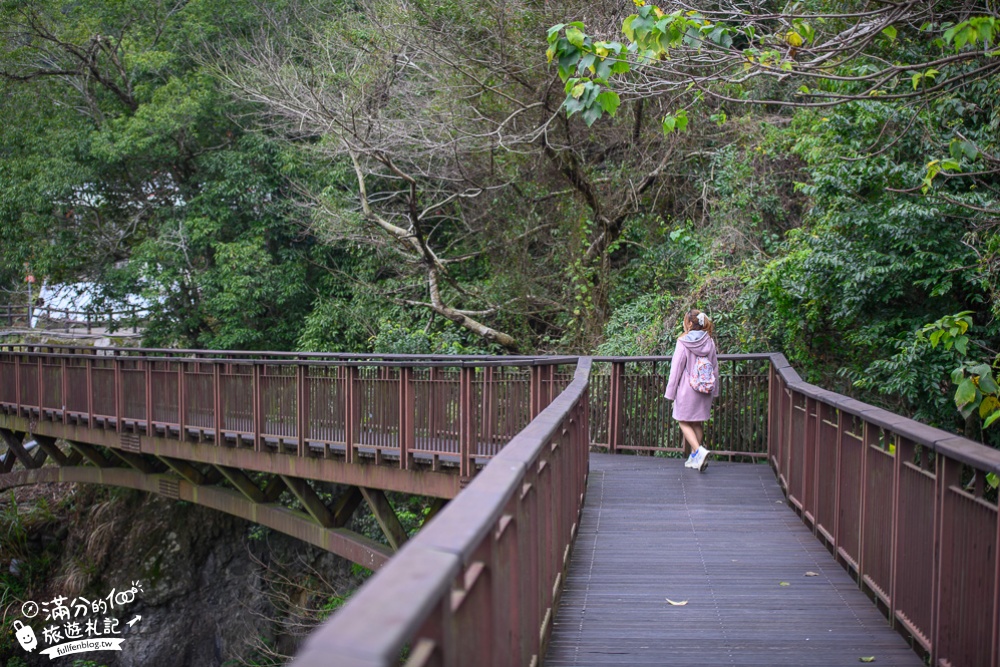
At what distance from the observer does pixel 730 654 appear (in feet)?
15.6

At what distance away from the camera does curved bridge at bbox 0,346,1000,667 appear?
8.53ft

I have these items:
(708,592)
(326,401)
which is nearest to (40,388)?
(326,401)

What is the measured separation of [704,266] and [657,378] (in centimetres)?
409

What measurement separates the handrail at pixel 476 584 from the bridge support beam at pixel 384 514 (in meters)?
7.71

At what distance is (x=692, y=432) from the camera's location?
1062 centimetres

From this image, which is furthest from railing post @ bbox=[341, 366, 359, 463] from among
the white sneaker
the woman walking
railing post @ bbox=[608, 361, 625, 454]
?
the white sneaker

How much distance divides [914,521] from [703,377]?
5.77m

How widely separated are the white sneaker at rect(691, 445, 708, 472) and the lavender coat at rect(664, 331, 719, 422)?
1.51ft

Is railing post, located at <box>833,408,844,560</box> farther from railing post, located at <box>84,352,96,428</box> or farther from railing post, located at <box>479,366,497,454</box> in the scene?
railing post, located at <box>84,352,96,428</box>

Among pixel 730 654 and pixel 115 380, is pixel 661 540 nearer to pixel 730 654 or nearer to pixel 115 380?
pixel 730 654

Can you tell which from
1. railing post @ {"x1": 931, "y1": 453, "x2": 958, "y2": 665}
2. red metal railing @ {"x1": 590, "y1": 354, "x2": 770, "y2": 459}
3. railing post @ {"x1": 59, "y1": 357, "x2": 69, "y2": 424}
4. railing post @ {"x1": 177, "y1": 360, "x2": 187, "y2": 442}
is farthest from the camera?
railing post @ {"x1": 59, "y1": 357, "x2": 69, "y2": 424}

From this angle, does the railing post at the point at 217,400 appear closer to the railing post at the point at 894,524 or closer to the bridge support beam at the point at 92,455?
the bridge support beam at the point at 92,455

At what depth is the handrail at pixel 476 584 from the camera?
1450 mm

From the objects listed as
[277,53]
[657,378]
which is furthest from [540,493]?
[277,53]
